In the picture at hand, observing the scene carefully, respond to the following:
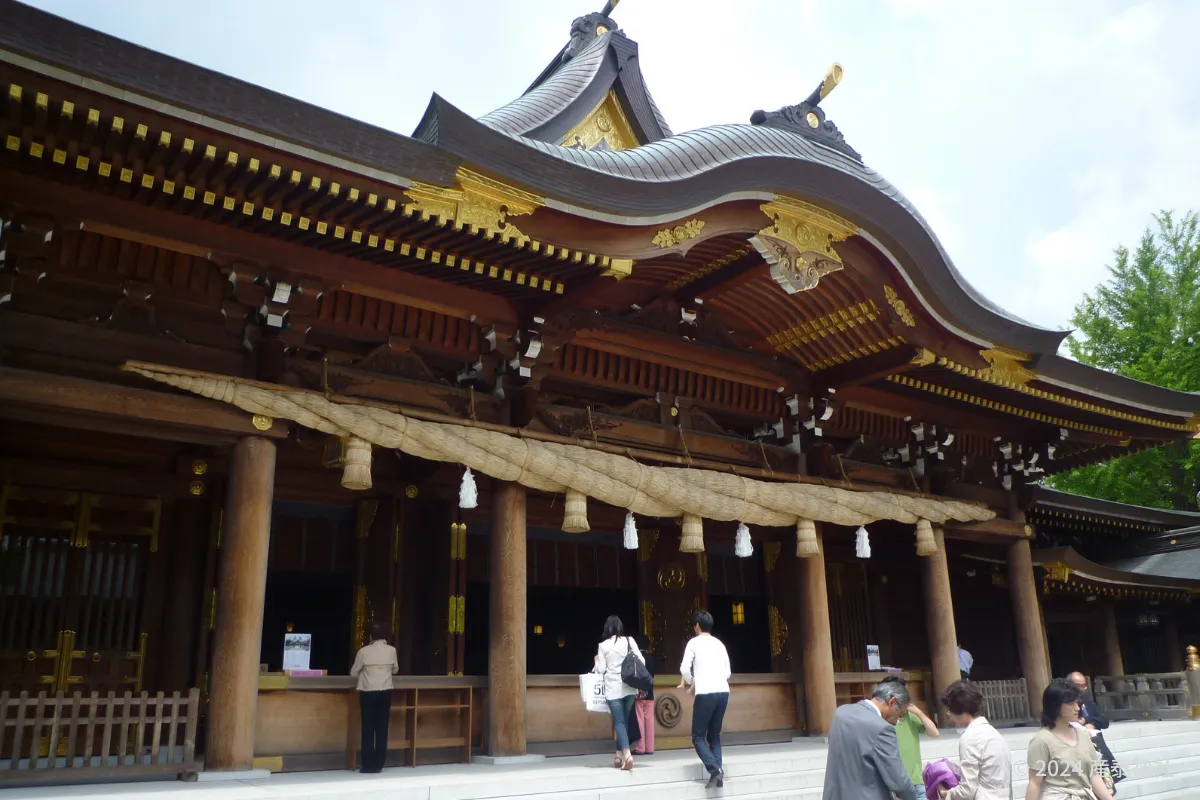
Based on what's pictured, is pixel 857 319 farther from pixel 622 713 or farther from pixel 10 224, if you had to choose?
pixel 10 224

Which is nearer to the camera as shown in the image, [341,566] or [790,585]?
[341,566]

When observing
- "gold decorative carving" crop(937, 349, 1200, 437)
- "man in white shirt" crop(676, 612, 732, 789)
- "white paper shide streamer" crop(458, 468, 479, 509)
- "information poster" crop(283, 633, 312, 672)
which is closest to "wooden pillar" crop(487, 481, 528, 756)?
"white paper shide streamer" crop(458, 468, 479, 509)

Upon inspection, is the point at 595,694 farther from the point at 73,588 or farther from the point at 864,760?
the point at 73,588

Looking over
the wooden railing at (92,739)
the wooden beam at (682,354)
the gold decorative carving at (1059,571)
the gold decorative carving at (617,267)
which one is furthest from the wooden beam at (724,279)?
the gold decorative carving at (1059,571)

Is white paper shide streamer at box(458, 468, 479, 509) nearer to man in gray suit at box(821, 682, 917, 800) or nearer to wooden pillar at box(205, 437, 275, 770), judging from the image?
wooden pillar at box(205, 437, 275, 770)

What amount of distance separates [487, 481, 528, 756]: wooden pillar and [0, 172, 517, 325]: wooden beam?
1579 mm

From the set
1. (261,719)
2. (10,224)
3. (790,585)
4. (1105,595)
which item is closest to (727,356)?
(790,585)

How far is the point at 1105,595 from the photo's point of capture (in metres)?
14.8

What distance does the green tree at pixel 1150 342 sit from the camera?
20.8 m

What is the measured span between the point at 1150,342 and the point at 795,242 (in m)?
17.5

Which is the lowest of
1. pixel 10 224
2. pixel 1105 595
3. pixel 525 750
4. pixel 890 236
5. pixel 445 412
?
pixel 525 750

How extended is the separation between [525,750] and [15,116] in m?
5.71

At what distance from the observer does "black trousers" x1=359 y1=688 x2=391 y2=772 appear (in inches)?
263

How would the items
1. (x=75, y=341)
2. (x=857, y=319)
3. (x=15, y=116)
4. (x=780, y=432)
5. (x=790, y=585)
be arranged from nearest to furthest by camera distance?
(x=15, y=116) → (x=75, y=341) → (x=857, y=319) → (x=780, y=432) → (x=790, y=585)
